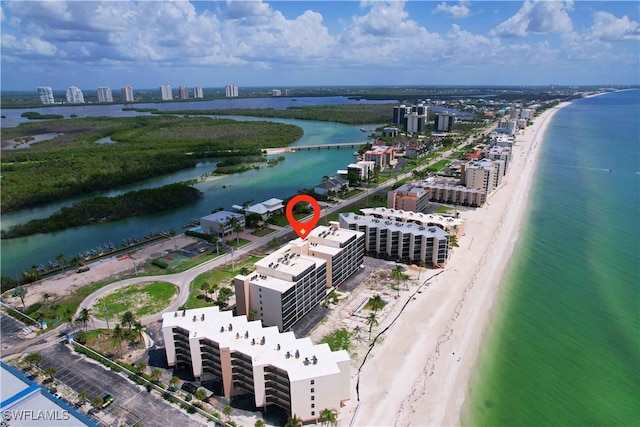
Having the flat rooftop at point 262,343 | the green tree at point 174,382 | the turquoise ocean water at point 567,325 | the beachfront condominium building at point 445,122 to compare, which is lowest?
the turquoise ocean water at point 567,325

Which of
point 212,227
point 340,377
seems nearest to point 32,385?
point 340,377

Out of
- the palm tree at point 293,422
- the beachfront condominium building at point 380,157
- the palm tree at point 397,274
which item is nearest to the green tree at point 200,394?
the palm tree at point 293,422

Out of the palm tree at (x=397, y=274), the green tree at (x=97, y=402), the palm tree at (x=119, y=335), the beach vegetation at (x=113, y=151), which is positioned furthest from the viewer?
the beach vegetation at (x=113, y=151)

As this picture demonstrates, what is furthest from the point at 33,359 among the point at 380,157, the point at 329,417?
the point at 380,157

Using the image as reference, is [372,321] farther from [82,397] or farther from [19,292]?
[19,292]

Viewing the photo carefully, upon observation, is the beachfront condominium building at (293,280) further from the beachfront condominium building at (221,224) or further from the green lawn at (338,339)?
the beachfront condominium building at (221,224)

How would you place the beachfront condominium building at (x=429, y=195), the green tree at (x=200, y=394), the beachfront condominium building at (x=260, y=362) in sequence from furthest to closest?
the beachfront condominium building at (x=429, y=195), the green tree at (x=200, y=394), the beachfront condominium building at (x=260, y=362)

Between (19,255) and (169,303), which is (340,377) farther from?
(19,255)
